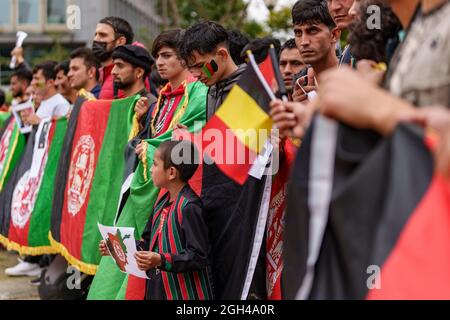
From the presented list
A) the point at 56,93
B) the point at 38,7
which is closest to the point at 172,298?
the point at 56,93

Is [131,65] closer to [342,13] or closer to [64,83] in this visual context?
[342,13]

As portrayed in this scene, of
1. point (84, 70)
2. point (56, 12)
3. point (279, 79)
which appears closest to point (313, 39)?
point (279, 79)

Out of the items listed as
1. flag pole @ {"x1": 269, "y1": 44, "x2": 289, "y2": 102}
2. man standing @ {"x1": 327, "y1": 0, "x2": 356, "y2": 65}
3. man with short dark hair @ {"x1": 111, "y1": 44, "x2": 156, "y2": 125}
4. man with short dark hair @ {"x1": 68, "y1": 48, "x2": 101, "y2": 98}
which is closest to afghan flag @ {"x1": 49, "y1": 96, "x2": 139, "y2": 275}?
man with short dark hair @ {"x1": 111, "y1": 44, "x2": 156, "y2": 125}

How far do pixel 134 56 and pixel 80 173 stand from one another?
1.00 meters

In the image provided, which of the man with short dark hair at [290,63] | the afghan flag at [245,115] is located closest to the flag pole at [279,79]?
the afghan flag at [245,115]

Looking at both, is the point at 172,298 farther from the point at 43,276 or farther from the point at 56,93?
the point at 56,93

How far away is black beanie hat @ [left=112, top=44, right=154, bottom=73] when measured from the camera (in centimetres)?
573

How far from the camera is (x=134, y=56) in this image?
5730mm

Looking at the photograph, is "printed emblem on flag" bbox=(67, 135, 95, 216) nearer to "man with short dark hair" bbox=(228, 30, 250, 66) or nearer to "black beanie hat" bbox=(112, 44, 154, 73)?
"black beanie hat" bbox=(112, 44, 154, 73)

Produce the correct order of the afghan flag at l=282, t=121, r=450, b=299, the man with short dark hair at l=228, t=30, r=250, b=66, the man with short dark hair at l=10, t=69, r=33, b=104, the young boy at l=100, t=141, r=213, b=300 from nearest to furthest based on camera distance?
the afghan flag at l=282, t=121, r=450, b=299 < the young boy at l=100, t=141, r=213, b=300 < the man with short dark hair at l=228, t=30, r=250, b=66 < the man with short dark hair at l=10, t=69, r=33, b=104

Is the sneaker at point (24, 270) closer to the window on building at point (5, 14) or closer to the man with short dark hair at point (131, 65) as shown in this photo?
the man with short dark hair at point (131, 65)

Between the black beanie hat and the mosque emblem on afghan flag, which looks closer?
the black beanie hat

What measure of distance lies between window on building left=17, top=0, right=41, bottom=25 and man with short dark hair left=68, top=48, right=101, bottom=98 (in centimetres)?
2351

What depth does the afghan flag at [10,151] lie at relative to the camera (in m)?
8.20
